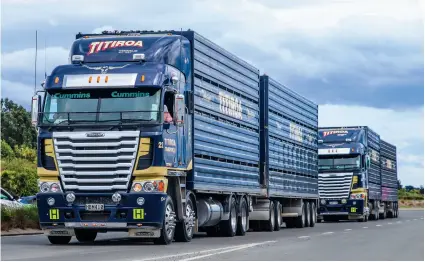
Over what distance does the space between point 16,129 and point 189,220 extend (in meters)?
67.5

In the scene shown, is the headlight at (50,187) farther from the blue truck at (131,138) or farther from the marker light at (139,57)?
the marker light at (139,57)

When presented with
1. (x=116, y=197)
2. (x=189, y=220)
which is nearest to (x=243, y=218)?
(x=189, y=220)

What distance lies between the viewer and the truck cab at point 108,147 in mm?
19078

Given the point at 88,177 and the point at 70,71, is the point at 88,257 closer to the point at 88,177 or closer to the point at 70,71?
the point at 88,177

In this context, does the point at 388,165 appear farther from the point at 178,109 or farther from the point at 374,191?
the point at 178,109

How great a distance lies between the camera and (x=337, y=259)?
623 inches

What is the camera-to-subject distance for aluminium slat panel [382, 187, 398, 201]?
5534cm

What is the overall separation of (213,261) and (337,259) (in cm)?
227

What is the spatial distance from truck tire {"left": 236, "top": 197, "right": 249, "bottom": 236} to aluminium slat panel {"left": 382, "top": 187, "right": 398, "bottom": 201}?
95.5ft

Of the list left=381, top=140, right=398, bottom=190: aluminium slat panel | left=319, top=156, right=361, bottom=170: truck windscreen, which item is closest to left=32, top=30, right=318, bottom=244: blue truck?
left=319, top=156, right=361, bottom=170: truck windscreen

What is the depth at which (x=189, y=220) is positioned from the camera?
21.3 meters

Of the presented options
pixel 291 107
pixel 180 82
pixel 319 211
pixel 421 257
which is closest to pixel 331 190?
pixel 319 211

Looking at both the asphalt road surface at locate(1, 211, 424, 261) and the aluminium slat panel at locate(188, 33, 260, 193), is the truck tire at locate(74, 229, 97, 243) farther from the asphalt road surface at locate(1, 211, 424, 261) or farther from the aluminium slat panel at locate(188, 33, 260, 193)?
the aluminium slat panel at locate(188, 33, 260, 193)

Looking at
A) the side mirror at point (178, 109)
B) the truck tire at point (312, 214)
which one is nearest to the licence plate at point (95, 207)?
the side mirror at point (178, 109)
